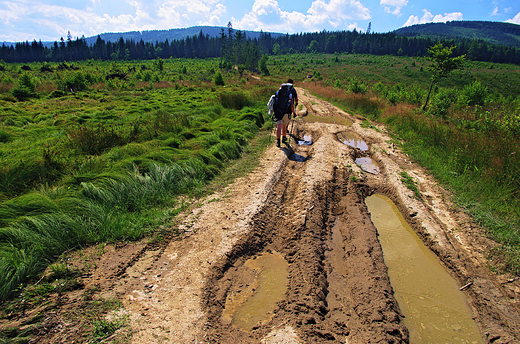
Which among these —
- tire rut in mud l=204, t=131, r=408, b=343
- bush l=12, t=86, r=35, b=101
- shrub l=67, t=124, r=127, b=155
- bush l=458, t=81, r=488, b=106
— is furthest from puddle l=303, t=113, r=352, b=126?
Answer: bush l=12, t=86, r=35, b=101

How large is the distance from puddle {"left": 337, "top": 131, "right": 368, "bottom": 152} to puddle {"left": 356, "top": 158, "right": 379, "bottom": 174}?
1.05m

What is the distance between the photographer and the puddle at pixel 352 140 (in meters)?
9.29

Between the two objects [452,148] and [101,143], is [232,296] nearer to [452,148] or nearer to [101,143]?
[101,143]

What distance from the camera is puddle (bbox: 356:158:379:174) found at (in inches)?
282

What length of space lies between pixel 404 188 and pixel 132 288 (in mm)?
5849

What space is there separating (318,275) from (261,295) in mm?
824

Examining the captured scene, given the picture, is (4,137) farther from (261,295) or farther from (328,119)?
(328,119)

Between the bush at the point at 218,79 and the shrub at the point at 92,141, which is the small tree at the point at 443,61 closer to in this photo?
the shrub at the point at 92,141

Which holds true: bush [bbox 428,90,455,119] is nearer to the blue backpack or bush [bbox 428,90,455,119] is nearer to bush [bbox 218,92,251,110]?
the blue backpack

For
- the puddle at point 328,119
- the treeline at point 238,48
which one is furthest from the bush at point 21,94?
the treeline at point 238,48

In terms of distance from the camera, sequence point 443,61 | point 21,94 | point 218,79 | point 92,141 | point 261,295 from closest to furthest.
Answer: point 261,295
point 92,141
point 443,61
point 21,94
point 218,79

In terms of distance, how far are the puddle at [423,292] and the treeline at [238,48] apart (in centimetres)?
7791

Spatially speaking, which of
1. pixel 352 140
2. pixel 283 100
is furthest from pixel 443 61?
pixel 283 100

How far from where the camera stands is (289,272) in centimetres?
347
